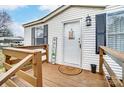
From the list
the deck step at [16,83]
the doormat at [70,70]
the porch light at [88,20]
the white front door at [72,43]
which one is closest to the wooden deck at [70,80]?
the deck step at [16,83]

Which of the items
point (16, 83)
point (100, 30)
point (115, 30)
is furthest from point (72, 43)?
point (16, 83)

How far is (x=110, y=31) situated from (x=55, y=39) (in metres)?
1.69

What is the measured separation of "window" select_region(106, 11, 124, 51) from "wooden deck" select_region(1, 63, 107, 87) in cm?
72

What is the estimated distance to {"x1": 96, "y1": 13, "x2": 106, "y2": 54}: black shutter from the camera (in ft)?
10.5

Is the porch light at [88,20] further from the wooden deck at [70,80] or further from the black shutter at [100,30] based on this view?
the wooden deck at [70,80]

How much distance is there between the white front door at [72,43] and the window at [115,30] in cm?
79

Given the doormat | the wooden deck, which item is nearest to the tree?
the wooden deck

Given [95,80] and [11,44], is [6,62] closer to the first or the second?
[11,44]

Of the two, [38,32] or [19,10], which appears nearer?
[19,10]

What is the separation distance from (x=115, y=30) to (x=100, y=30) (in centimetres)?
37

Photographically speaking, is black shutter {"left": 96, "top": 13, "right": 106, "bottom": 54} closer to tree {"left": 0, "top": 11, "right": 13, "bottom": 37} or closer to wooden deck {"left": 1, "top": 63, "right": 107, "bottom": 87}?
wooden deck {"left": 1, "top": 63, "right": 107, "bottom": 87}

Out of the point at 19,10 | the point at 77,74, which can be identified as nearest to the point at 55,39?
the point at 77,74

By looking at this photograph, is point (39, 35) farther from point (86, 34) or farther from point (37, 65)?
point (37, 65)

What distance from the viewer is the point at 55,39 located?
14.0ft
